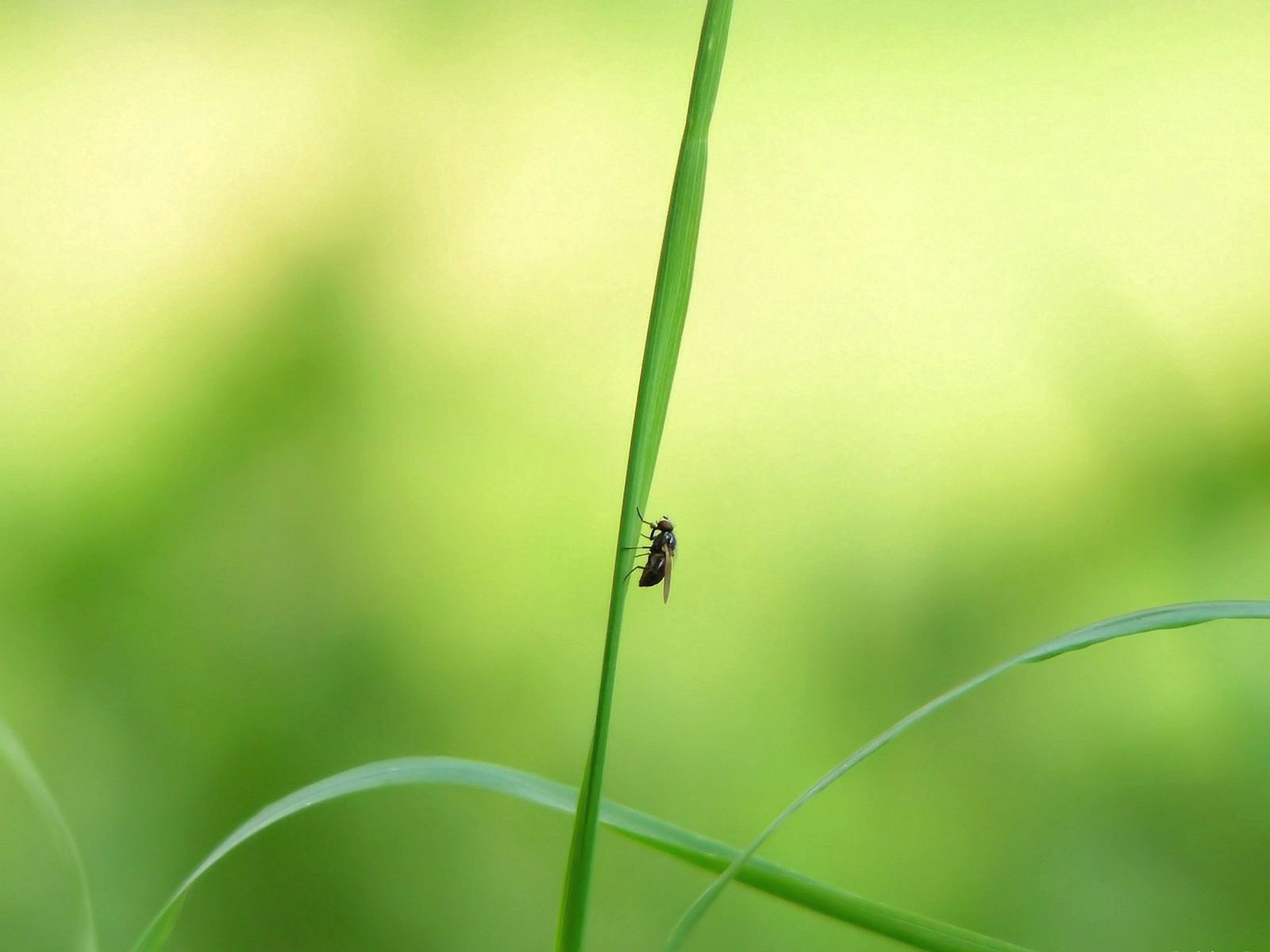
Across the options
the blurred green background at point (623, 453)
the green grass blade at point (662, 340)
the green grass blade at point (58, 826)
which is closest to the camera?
the green grass blade at point (662, 340)

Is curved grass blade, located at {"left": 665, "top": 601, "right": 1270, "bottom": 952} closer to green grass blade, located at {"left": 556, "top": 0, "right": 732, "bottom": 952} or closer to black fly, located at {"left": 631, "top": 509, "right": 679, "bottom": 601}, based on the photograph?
green grass blade, located at {"left": 556, "top": 0, "right": 732, "bottom": 952}

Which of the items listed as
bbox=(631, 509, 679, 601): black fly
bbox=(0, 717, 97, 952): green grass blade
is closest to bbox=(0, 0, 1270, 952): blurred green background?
bbox=(631, 509, 679, 601): black fly

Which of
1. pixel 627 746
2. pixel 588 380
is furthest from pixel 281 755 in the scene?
pixel 588 380

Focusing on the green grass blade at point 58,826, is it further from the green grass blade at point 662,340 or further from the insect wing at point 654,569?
the insect wing at point 654,569

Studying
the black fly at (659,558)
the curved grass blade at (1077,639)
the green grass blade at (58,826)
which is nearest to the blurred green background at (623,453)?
the black fly at (659,558)

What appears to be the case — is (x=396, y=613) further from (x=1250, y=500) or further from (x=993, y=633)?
(x=1250, y=500)

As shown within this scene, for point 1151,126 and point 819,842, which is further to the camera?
point 1151,126

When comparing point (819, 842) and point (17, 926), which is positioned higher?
point (819, 842)

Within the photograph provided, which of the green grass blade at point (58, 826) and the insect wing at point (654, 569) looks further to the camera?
the insect wing at point (654, 569)
